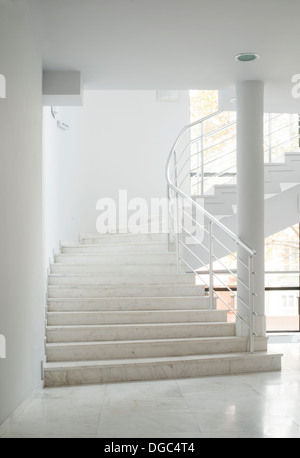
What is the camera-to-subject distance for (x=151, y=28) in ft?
12.8

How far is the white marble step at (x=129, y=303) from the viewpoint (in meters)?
5.06

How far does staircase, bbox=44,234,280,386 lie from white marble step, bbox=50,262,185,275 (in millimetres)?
11

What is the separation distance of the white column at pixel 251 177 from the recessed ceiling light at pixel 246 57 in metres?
0.56

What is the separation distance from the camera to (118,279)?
18.4 ft

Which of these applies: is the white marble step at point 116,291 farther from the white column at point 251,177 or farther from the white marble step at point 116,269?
the white column at point 251,177

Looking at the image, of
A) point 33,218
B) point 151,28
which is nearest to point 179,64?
point 151,28

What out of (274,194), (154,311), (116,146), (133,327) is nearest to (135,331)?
(133,327)

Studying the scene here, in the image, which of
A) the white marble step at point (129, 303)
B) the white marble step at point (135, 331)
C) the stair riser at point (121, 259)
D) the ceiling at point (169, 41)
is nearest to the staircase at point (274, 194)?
the stair riser at point (121, 259)

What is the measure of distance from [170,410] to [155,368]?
0.91m

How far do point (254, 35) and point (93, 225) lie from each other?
13.7 ft

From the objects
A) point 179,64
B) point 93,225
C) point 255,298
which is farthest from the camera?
point 93,225

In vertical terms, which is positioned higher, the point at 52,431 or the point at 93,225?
the point at 93,225

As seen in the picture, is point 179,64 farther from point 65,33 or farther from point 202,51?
point 65,33

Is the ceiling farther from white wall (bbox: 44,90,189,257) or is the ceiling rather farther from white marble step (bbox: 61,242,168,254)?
white wall (bbox: 44,90,189,257)
